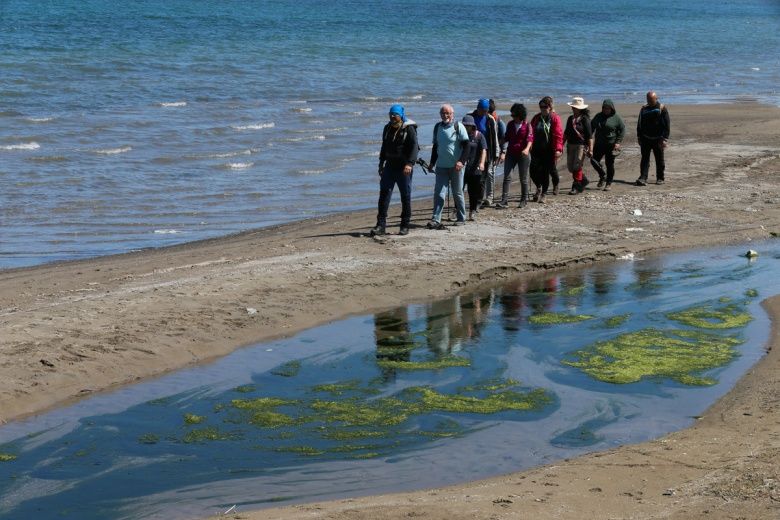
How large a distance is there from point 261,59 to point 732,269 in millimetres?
34141

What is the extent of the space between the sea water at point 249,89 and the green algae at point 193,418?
653 cm

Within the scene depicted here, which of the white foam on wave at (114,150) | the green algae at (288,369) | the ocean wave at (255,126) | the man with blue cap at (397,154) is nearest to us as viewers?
the green algae at (288,369)

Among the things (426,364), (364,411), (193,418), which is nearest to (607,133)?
(426,364)

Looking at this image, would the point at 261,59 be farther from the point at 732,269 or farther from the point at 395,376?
the point at 395,376

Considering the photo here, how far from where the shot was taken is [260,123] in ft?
94.3

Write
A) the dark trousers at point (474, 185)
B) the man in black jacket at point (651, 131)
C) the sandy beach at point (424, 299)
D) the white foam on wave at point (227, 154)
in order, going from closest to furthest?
the sandy beach at point (424, 299) → the dark trousers at point (474, 185) → the man in black jacket at point (651, 131) → the white foam on wave at point (227, 154)

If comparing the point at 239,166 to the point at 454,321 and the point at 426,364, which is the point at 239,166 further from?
the point at 426,364

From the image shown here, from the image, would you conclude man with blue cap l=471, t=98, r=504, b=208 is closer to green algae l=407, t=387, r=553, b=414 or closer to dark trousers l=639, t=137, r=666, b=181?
dark trousers l=639, t=137, r=666, b=181

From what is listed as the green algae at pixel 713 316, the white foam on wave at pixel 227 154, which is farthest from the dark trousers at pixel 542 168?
the white foam on wave at pixel 227 154

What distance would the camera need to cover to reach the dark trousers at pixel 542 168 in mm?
16531

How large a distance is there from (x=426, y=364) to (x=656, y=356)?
6.66 ft

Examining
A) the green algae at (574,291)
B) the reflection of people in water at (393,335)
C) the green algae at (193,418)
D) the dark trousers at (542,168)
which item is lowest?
the green algae at (193,418)

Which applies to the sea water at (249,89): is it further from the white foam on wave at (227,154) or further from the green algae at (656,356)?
the green algae at (656,356)

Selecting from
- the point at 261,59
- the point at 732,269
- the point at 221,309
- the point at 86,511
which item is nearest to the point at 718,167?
the point at 732,269
